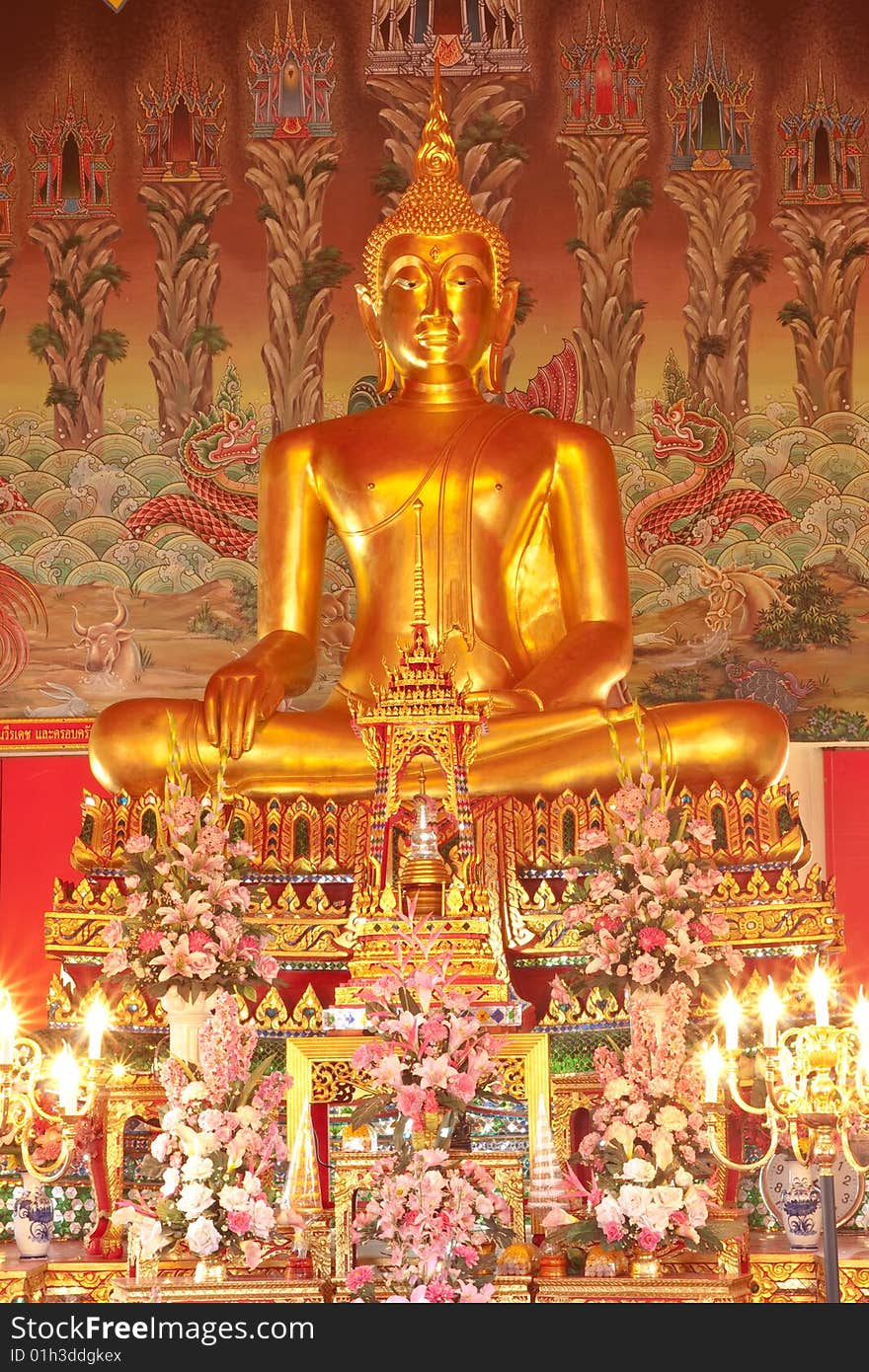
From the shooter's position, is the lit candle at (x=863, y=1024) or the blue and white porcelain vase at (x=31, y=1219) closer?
the lit candle at (x=863, y=1024)

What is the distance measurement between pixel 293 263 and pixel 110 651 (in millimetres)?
1712

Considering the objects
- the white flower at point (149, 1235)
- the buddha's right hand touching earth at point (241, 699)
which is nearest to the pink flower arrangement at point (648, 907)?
the white flower at point (149, 1235)

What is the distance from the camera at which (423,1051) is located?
4.01 m

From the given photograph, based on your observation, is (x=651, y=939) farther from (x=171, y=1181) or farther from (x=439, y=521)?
(x=439, y=521)

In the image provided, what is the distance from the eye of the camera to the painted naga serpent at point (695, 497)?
819cm

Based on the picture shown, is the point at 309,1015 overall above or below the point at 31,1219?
above

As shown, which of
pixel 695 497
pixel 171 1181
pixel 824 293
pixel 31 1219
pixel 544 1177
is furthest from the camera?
pixel 824 293

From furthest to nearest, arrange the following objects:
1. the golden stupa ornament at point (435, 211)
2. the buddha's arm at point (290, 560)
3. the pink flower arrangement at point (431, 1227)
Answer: the golden stupa ornament at point (435, 211)
the buddha's arm at point (290, 560)
the pink flower arrangement at point (431, 1227)

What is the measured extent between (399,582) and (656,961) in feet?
7.87

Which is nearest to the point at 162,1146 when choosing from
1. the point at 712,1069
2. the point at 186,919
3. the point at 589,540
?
the point at 186,919

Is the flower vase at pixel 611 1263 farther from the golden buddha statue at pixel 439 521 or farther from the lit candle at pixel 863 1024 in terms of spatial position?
the golden buddha statue at pixel 439 521

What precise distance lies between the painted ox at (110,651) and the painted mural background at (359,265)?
0.09 feet

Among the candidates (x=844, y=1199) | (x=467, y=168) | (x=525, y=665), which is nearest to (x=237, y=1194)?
(x=844, y=1199)

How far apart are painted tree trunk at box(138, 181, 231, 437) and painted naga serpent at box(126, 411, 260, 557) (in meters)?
0.11
